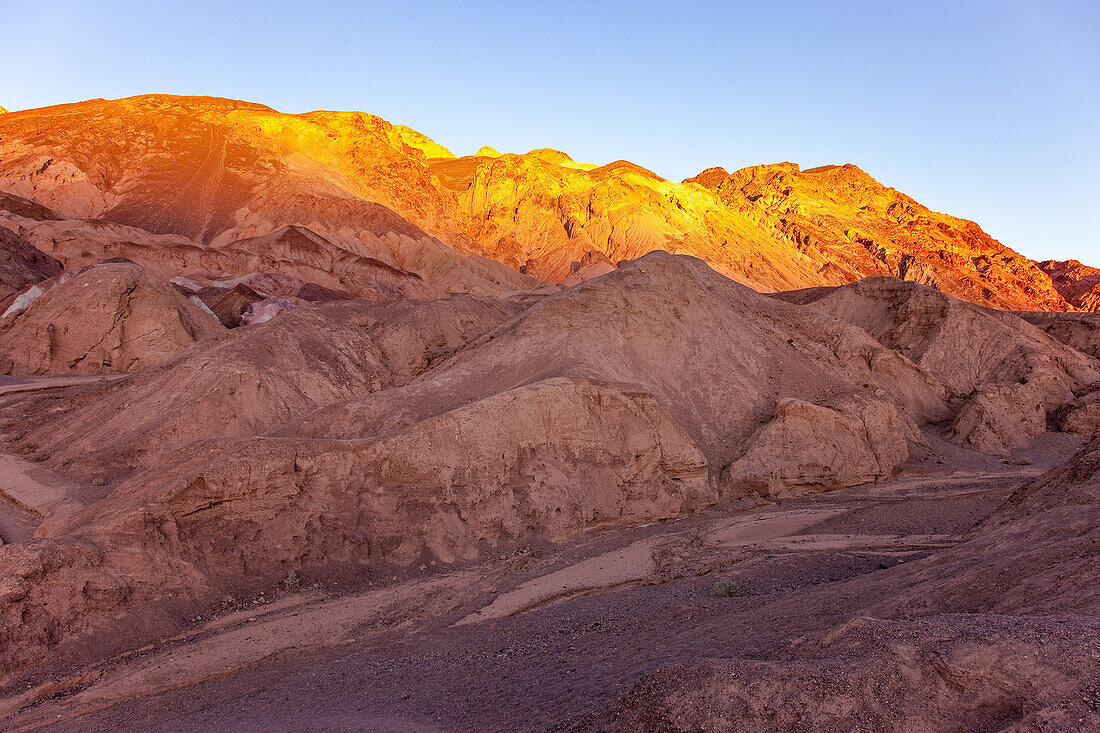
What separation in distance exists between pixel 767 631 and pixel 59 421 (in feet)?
69.0

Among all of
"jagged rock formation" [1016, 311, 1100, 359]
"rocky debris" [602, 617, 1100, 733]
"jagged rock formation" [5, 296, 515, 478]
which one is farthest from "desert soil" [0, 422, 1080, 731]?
"jagged rock formation" [1016, 311, 1100, 359]

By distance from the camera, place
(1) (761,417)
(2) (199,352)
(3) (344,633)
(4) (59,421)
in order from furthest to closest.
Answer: (2) (199,352), (4) (59,421), (1) (761,417), (3) (344,633)

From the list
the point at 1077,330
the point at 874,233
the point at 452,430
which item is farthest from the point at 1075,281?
the point at 452,430

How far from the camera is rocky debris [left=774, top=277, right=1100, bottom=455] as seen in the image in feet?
67.5

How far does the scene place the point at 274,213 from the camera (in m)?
60.5

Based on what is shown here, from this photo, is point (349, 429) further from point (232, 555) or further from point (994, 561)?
point (994, 561)

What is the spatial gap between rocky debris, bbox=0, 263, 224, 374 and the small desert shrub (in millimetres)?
22524

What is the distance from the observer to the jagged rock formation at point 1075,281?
2781 inches

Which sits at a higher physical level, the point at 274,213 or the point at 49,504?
the point at 274,213

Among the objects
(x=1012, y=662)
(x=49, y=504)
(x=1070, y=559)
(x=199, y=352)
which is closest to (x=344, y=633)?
(x=1012, y=662)

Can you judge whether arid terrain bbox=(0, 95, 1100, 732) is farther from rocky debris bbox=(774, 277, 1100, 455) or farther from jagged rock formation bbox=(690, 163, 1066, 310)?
jagged rock formation bbox=(690, 163, 1066, 310)

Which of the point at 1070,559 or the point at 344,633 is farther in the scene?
the point at 344,633

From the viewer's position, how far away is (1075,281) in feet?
262

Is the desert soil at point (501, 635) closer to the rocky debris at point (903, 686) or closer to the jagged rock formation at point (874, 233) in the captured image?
the rocky debris at point (903, 686)
